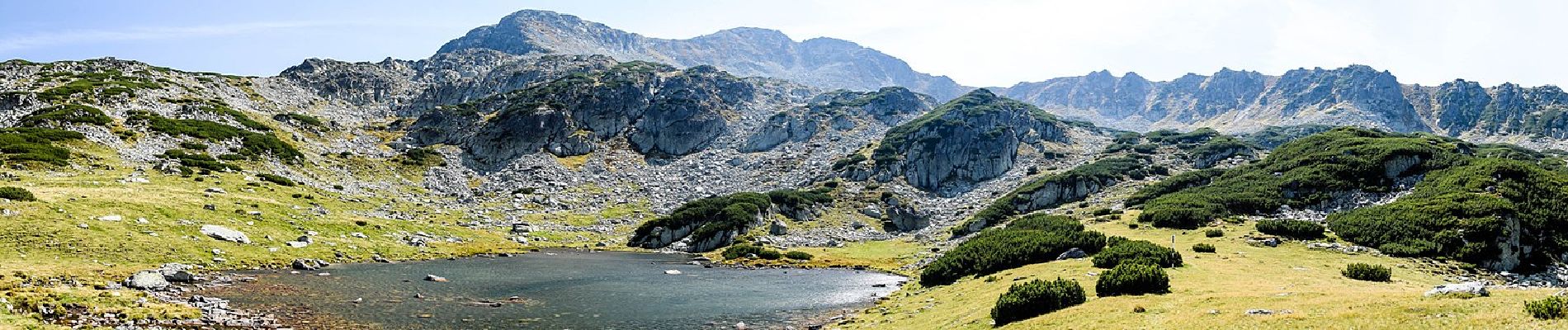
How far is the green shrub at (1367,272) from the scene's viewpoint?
4009 centimetres

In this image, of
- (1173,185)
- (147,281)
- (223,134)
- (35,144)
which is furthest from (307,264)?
(1173,185)

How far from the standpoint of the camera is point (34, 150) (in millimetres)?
78750

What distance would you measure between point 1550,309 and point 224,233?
75246 mm

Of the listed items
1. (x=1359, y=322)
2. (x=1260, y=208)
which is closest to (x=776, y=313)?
(x=1359, y=322)

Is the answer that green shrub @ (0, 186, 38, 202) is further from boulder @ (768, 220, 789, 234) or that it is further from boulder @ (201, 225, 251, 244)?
boulder @ (768, 220, 789, 234)

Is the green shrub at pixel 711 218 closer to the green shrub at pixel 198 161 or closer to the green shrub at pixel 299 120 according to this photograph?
the green shrub at pixel 198 161

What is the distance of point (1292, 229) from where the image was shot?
63406 mm

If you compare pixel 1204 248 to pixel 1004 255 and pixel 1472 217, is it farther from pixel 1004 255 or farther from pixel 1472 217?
pixel 1472 217

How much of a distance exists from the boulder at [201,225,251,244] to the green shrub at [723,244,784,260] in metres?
44.9

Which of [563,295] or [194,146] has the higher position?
[194,146]

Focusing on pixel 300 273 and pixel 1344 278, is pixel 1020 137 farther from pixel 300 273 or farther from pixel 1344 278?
pixel 300 273

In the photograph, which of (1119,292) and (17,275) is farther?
(17,275)

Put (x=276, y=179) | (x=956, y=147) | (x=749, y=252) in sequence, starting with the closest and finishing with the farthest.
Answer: (x=749, y=252) < (x=276, y=179) < (x=956, y=147)

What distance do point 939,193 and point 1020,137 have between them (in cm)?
4307
